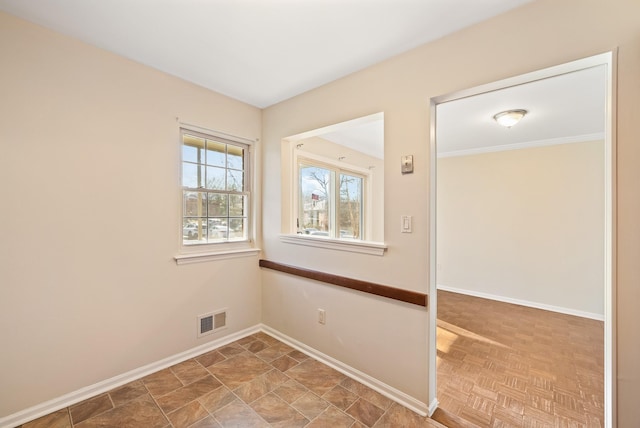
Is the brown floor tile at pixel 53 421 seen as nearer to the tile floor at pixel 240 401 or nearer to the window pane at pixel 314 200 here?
the tile floor at pixel 240 401

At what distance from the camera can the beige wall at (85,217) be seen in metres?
1.67

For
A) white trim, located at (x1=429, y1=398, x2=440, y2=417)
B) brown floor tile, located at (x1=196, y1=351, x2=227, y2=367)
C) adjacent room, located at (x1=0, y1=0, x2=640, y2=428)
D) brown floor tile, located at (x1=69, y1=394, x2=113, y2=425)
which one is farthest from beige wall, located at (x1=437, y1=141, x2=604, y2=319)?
brown floor tile, located at (x1=69, y1=394, x2=113, y2=425)

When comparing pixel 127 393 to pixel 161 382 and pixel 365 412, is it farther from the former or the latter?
pixel 365 412

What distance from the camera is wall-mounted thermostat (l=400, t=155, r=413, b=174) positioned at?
187 cm

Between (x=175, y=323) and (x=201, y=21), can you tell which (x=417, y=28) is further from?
(x=175, y=323)

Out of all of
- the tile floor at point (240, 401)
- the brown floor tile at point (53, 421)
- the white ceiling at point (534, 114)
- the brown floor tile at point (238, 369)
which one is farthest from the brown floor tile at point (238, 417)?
the white ceiling at point (534, 114)

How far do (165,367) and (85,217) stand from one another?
138 centimetres

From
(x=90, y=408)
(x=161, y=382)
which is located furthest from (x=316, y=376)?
(x=90, y=408)

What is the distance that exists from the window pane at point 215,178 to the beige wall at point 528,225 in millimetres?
3929

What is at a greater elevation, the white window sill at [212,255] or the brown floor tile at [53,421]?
the white window sill at [212,255]

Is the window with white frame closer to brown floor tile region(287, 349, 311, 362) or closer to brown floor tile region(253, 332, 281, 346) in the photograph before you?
brown floor tile region(253, 332, 281, 346)

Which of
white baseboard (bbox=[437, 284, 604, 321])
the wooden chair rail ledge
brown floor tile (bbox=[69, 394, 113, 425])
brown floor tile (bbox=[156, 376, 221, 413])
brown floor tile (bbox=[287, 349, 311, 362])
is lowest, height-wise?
white baseboard (bbox=[437, 284, 604, 321])

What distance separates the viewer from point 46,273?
1.77 metres

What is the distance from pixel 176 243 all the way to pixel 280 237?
0.98 meters
